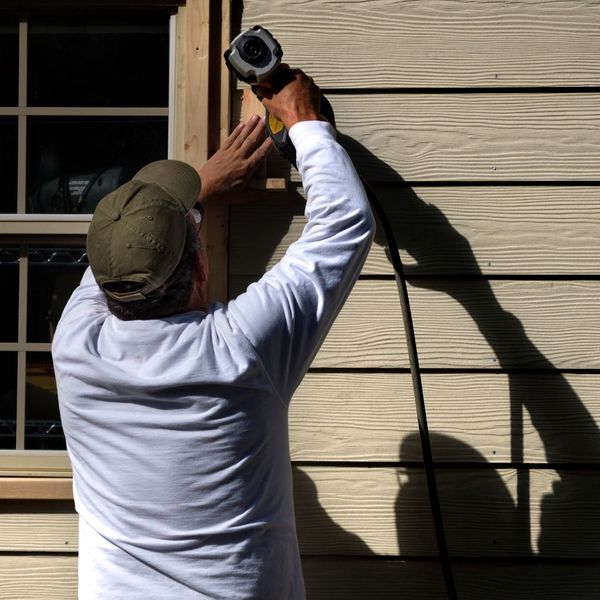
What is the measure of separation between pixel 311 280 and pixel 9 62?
122 centimetres

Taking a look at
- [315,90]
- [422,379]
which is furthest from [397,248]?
→ [315,90]

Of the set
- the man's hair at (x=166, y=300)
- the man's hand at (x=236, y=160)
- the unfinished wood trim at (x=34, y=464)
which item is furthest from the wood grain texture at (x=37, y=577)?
the man's hand at (x=236, y=160)

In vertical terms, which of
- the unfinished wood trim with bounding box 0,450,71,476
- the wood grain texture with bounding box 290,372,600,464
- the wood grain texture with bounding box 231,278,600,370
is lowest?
the unfinished wood trim with bounding box 0,450,71,476

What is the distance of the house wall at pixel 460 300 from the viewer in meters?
2.26

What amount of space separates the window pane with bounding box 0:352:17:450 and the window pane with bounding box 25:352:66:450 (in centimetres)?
4

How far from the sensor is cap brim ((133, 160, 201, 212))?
6.02 feet

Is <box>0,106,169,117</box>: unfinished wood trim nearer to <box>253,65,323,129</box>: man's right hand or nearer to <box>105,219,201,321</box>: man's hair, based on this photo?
<box>253,65,323,129</box>: man's right hand

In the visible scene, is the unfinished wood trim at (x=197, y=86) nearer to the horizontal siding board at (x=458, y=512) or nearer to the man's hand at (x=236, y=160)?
the man's hand at (x=236, y=160)

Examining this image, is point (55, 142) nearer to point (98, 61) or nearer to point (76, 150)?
point (76, 150)

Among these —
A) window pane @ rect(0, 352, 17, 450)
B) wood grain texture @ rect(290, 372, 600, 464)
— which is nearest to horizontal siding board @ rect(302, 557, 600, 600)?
wood grain texture @ rect(290, 372, 600, 464)

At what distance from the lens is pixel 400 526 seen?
2266 mm

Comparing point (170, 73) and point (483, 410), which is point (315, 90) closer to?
point (170, 73)

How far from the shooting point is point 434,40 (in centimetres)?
228

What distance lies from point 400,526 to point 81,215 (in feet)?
3.80
